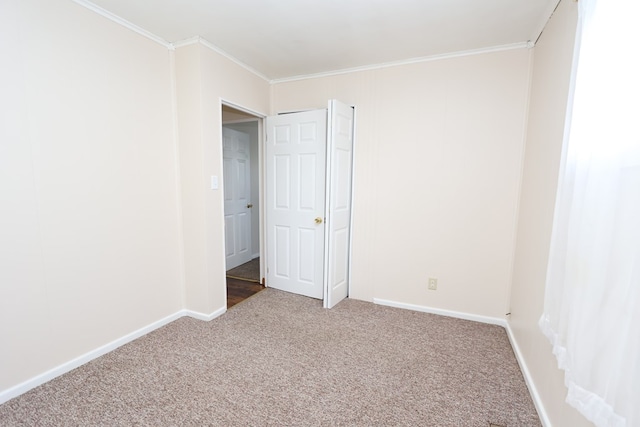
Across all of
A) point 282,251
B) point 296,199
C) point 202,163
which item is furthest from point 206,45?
point 282,251

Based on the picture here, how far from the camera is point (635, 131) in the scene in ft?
2.68

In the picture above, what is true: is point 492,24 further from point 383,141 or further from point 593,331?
point 593,331

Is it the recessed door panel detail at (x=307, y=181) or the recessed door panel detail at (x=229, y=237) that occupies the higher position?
the recessed door panel detail at (x=307, y=181)

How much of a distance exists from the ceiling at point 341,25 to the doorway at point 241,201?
4.22ft

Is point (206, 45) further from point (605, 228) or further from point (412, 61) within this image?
point (605, 228)

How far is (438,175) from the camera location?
2754 millimetres

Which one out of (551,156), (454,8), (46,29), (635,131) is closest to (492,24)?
(454,8)

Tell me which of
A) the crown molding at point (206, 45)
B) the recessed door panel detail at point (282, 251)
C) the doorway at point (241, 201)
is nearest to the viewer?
the crown molding at point (206, 45)

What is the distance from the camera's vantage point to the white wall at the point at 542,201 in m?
1.56

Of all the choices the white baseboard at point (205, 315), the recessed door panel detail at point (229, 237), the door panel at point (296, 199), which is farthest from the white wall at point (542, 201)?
the recessed door panel detail at point (229, 237)

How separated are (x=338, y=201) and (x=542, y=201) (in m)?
1.64

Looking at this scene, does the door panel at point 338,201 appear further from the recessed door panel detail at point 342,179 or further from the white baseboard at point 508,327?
the white baseboard at point 508,327

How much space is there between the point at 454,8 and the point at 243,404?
2837mm

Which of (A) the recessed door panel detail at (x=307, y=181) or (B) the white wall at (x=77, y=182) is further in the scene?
(A) the recessed door panel detail at (x=307, y=181)
